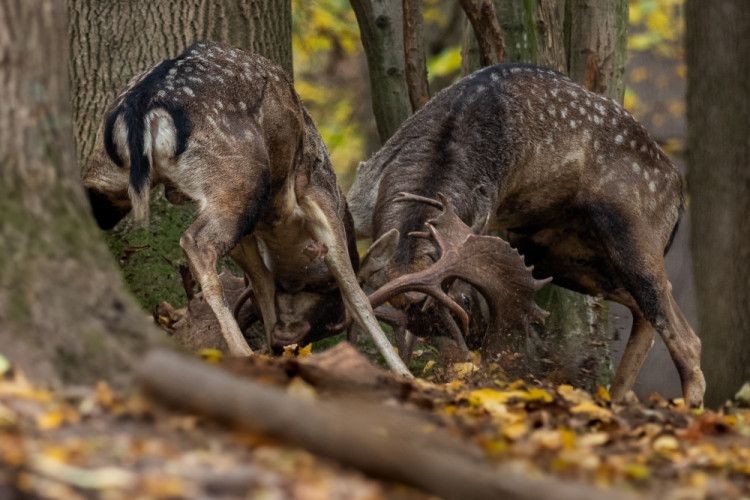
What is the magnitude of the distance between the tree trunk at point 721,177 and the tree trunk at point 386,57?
4.32 metres

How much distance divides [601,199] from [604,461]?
4.30m

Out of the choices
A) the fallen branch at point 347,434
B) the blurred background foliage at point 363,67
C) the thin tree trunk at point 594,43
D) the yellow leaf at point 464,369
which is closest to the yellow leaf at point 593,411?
the fallen branch at point 347,434

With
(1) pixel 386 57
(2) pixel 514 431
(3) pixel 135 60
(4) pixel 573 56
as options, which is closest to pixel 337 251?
(3) pixel 135 60

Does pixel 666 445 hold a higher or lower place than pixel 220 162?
lower

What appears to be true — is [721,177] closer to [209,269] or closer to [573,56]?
[209,269]

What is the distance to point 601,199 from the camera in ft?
22.6

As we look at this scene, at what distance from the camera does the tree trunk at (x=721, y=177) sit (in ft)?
14.8

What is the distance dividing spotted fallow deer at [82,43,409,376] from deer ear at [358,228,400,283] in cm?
36

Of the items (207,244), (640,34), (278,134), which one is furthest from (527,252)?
(640,34)

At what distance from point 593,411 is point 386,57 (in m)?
5.68

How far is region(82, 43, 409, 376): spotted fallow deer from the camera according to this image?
5102mm

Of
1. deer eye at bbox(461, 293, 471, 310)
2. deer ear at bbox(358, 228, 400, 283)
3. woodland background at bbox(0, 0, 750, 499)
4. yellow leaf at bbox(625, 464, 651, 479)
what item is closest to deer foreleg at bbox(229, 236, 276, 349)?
deer ear at bbox(358, 228, 400, 283)

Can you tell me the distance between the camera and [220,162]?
17.0 feet

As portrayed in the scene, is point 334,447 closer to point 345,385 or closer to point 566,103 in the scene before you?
point 345,385
